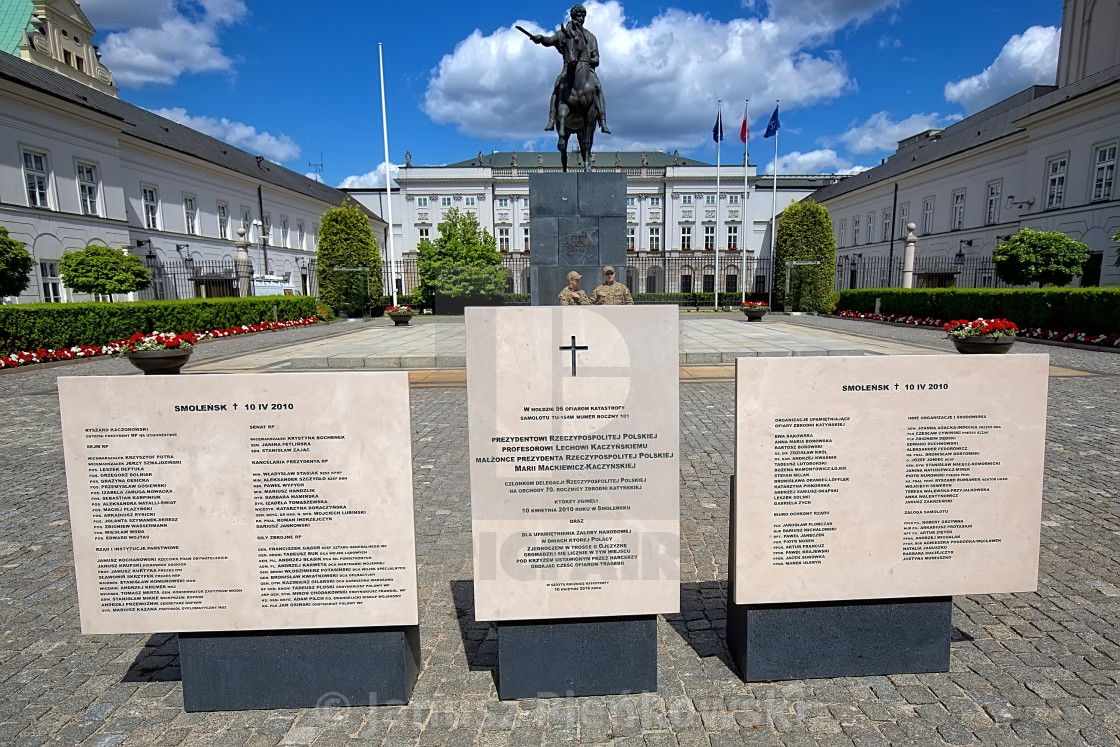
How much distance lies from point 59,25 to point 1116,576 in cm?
5371

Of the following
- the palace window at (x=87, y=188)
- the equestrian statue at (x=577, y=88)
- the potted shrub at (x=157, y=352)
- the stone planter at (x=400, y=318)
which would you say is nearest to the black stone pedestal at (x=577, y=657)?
the potted shrub at (x=157, y=352)

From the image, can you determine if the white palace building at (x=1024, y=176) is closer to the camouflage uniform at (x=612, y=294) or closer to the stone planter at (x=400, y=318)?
the camouflage uniform at (x=612, y=294)

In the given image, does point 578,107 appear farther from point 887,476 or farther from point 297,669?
point 297,669

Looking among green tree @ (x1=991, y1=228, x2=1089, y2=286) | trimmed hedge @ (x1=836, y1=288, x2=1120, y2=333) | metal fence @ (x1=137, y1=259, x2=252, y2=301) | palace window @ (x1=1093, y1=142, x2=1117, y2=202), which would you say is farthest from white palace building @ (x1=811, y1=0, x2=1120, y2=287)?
metal fence @ (x1=137, y1=259, x2=252, y2=301)

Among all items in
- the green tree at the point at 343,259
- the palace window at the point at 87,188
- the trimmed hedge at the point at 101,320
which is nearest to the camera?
the trimmed hedge at the point at 101,320

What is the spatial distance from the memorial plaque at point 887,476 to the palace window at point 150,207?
37377mm

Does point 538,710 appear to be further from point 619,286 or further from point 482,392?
point 619,286

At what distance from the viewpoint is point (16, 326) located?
1412 centimetres

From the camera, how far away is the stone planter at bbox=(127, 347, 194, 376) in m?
8.90

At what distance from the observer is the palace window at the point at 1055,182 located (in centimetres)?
2832

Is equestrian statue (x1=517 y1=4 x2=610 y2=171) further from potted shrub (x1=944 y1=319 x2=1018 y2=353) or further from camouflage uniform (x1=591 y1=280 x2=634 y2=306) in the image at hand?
potted shrub (x1=944 y1=319 x2=1018 y2=353)

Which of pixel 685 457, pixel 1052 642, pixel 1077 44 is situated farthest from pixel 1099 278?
pixel 1052 642

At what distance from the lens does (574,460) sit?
2.48 m

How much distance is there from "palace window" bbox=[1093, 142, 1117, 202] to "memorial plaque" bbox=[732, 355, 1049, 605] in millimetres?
31930
